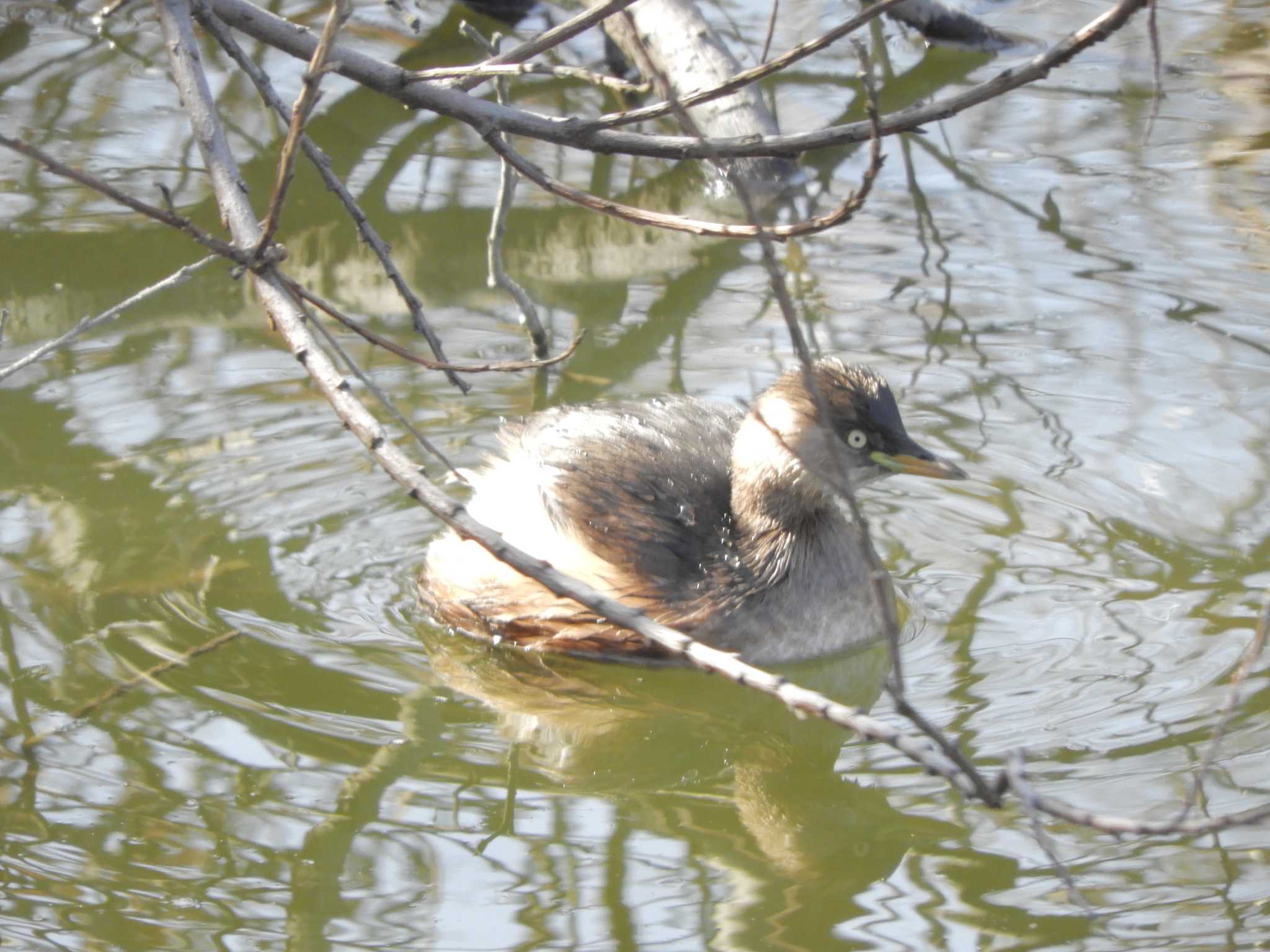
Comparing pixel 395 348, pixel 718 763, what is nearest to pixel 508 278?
pixel 718 763

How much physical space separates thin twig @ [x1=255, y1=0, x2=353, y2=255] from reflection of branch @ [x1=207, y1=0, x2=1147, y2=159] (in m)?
0.56

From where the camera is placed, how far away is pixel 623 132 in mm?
3309

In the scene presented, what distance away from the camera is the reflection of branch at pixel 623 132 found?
8.91 ft

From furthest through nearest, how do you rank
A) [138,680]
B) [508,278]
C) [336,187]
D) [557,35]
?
[508,278], [138,680], [336,187], [557,35]

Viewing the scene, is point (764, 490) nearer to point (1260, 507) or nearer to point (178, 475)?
point (1260, 507)

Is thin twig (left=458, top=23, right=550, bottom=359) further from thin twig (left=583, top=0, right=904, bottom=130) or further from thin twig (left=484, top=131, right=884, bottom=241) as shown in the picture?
thin twig (left=583, top=0, right=904, bottom=130)

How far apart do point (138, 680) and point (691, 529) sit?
5.27 ft

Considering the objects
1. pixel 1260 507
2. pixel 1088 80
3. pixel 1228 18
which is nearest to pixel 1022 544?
pixel 1260 507

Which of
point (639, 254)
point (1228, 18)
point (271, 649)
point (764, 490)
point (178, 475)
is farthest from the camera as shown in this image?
point (1228, 18)

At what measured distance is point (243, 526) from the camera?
17.0 feet

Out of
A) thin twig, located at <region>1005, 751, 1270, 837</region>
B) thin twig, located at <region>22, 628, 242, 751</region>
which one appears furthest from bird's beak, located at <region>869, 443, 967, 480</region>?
thin twig, located at <region>1005, 751, 1270, 837</region>

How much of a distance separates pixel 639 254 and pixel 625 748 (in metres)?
3.36

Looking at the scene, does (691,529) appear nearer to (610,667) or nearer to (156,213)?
(610,667)

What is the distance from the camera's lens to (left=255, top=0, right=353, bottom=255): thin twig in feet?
8.48
